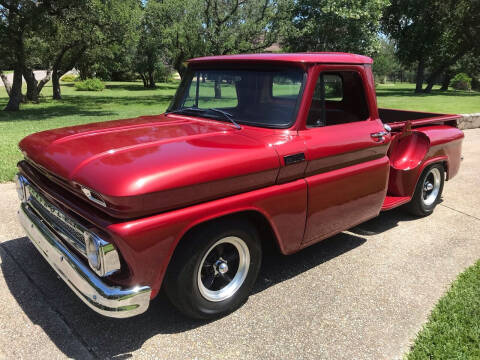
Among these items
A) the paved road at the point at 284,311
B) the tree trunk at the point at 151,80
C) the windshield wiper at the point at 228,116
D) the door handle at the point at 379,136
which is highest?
the tree trunk at the point at 151,80

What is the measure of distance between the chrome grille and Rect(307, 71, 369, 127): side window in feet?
6.21

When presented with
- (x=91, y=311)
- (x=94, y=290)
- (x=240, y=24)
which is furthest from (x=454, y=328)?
(x=240, y=24)

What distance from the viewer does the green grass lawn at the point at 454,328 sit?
2588 mm

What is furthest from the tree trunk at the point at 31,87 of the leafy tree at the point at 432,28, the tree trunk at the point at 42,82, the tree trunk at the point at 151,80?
the leafy tree at the point at 432,28

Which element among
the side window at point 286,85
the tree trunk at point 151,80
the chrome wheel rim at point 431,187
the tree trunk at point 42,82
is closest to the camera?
the side window at point 286,85

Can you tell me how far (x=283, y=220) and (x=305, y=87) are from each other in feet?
3.46

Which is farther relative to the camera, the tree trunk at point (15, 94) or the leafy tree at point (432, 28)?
the leafy tree at point (432, 28)

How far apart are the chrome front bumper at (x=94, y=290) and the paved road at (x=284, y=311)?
1.32 feet

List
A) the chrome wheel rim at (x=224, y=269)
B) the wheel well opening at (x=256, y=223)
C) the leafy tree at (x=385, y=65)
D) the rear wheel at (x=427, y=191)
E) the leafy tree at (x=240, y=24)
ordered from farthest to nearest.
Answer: the leafy tree at (x=385, y=65) < the leafy tree at (x=240, y=24) < the rear wheel at (x=427, y=191) < the chrome wheel rim at (x=224, y=269) < the wheel well opening at (x=256, y=223)

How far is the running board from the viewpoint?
14.0ft

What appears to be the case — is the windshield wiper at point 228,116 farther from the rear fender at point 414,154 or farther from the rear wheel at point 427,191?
the rear wheel at point 427,191

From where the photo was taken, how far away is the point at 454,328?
2.83 m

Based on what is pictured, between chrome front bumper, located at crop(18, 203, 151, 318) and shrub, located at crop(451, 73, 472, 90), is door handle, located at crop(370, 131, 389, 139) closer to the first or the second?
chrome front bumper, located at crop(18, 203, 151, 318)

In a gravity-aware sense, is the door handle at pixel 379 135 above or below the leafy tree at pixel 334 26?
below
